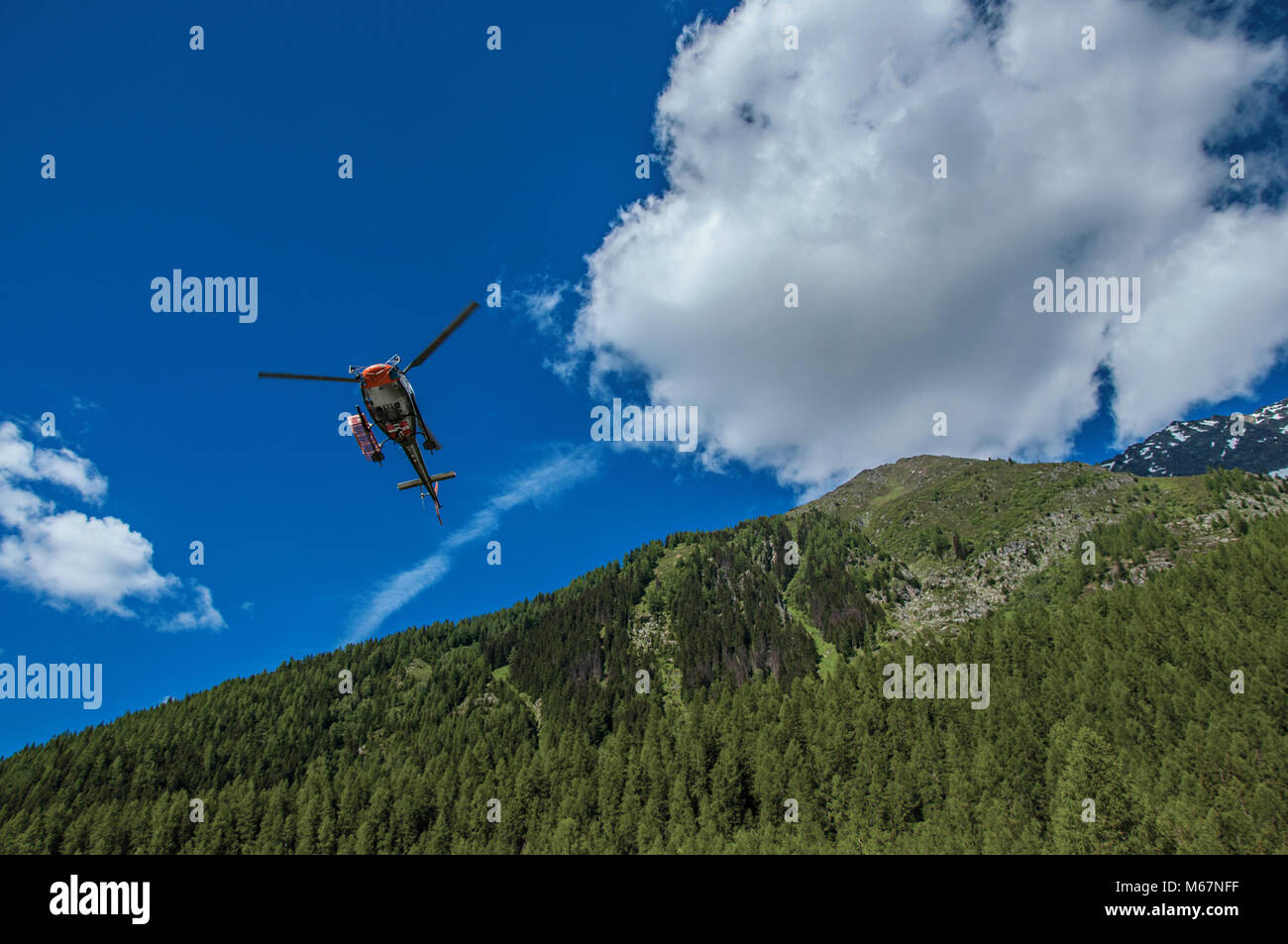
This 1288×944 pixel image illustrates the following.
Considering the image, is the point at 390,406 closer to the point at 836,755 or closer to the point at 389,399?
the point at 389,399

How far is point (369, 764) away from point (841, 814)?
114m

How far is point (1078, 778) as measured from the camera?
2023 inches

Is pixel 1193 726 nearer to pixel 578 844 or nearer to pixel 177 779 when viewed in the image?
pixel 578 844

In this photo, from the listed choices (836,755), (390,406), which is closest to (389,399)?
(390,406)

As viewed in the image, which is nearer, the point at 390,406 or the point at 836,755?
the point at 390,406

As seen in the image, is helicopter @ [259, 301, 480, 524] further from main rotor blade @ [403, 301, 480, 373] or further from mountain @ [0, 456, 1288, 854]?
mountain @ [0, 456, 1288, 854]

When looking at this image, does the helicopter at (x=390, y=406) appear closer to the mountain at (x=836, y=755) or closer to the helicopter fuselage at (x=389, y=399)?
the helicopter fuselage at (x=389, y=399)

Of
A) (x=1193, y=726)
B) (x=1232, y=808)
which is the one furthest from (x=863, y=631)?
(x=1232, y=808)

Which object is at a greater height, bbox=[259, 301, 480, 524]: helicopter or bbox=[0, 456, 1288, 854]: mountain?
bbox=[259, 301, 480, 524]: helicopter

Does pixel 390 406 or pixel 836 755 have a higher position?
pixel 390 406

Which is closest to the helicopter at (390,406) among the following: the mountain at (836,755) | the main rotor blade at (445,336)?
the main rotor blade at (445,336)

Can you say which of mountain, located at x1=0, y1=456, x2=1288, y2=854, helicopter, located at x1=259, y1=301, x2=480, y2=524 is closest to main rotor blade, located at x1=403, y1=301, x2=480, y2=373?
helicopter, located at x1=259, y1=301, x2=480, y2=524

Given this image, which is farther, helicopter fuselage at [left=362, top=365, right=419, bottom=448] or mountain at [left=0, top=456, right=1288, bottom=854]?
mountain at [left=0, top=456, right=1288, bottom=854]

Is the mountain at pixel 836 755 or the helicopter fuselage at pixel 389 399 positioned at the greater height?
the helicopter fuselage at pixel 389 399
